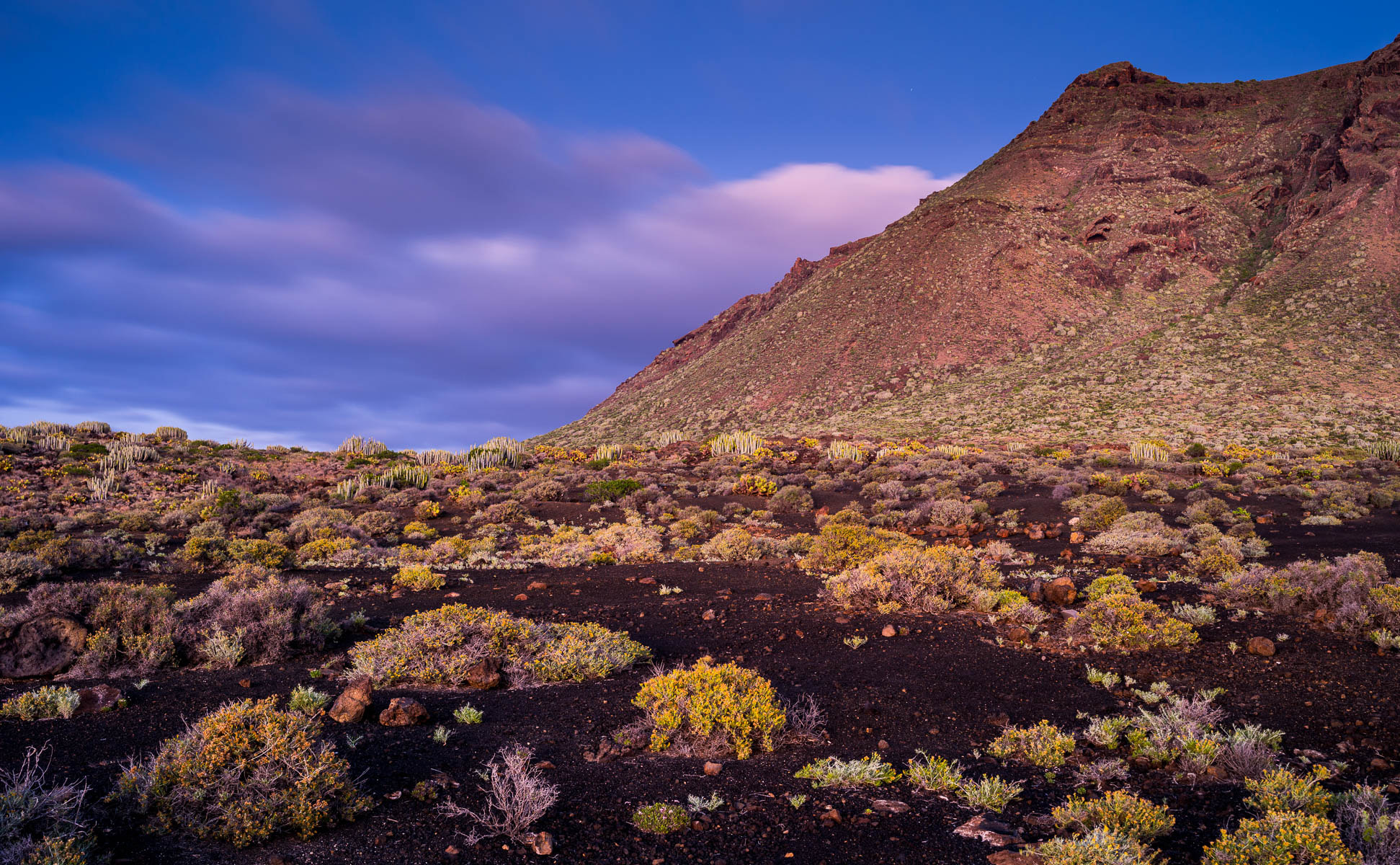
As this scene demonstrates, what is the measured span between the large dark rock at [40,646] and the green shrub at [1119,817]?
9.02 meters

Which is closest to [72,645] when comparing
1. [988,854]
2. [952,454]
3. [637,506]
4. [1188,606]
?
[988,854]

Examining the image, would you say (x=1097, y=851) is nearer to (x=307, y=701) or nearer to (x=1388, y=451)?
Answer: (x=307, y=701)

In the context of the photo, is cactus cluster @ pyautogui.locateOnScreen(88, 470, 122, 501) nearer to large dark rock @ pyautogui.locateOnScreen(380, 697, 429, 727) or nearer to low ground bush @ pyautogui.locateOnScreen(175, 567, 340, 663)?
low ground bush @ pyautogui.locateOnScreen(175, 567, 340, 663)

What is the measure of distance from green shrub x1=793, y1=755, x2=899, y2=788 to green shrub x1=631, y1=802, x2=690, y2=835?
0.99 meters

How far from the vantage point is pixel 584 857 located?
3.85 m

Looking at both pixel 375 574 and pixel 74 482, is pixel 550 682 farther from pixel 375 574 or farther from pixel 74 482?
pixel 74 482

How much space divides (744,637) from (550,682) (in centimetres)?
251

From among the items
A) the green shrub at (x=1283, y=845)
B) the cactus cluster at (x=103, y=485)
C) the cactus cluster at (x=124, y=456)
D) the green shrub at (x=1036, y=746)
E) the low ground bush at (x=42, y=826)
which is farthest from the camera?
the cactus cluster at (x=124, y=456)

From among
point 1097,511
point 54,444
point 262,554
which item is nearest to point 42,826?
point 262,554

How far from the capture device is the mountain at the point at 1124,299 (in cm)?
4162

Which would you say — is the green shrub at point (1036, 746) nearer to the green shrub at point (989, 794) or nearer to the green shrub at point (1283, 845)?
the green shrub at point (989, 794)

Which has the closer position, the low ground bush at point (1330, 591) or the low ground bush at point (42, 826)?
the low ground bush at point (42, 826)

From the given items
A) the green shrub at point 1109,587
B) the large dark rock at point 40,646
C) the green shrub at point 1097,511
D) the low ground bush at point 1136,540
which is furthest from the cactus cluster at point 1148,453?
the large dark rock at point 40,646

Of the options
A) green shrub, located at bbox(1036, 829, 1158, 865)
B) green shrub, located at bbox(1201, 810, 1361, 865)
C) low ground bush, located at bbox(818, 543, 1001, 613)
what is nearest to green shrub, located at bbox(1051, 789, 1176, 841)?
green shrub, located at bbox(1036, 829, 1158, 865)
